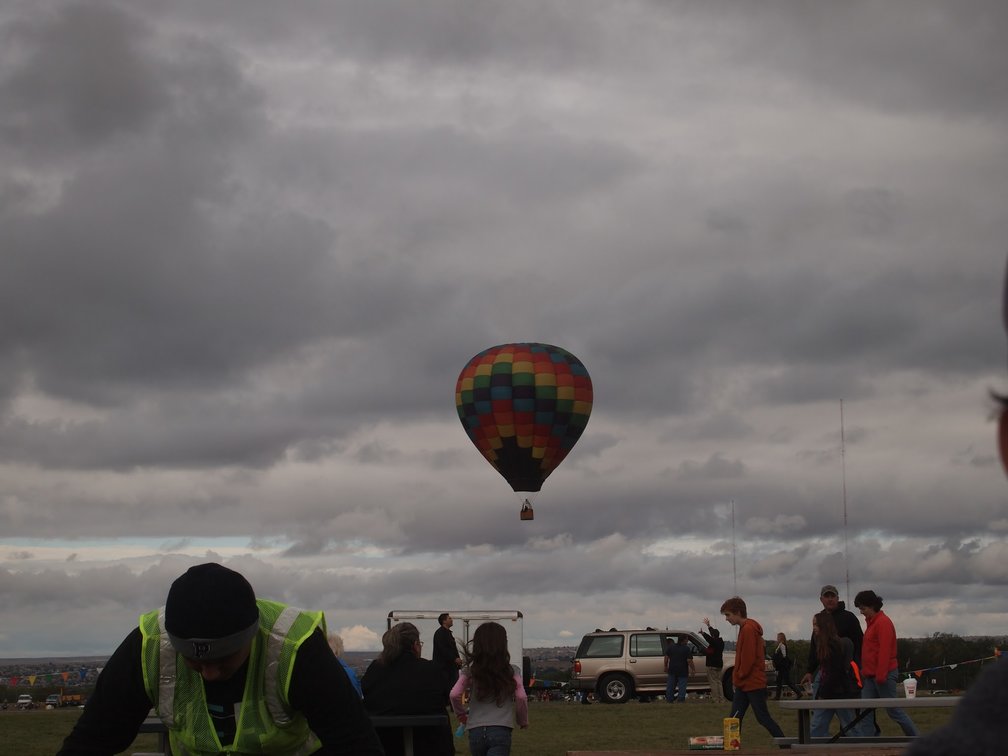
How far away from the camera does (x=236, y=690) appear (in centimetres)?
→ 327

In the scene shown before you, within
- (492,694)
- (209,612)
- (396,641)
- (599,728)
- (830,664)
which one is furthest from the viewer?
(599,728)

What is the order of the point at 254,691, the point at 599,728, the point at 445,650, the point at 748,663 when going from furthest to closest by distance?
the point at 599,728
the point at 445,650
the point at 748,663
the point at 254,691

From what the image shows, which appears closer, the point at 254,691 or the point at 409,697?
the point at 254,691

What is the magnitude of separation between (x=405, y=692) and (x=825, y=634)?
5.30 metres

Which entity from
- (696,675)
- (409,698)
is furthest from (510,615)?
(409,698)

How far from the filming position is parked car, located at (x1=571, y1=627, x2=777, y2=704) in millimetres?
28422

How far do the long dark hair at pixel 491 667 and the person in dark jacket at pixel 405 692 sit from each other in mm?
298

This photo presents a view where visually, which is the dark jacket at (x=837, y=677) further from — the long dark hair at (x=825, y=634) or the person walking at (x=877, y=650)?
the person walking at (x=877, y=650)

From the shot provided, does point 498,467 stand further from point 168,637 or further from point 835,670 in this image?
point 168,637

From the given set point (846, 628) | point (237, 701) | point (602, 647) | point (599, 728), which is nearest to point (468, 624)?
point (602, 647)

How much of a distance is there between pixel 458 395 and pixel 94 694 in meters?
30.9

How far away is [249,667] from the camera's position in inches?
127

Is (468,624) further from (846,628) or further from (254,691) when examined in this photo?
(254,691)

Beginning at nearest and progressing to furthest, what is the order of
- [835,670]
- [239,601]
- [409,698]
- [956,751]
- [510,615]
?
1. [956,751]
2. [239,601]
3. [409,698]
4. [835,670]
5. [510,615]
